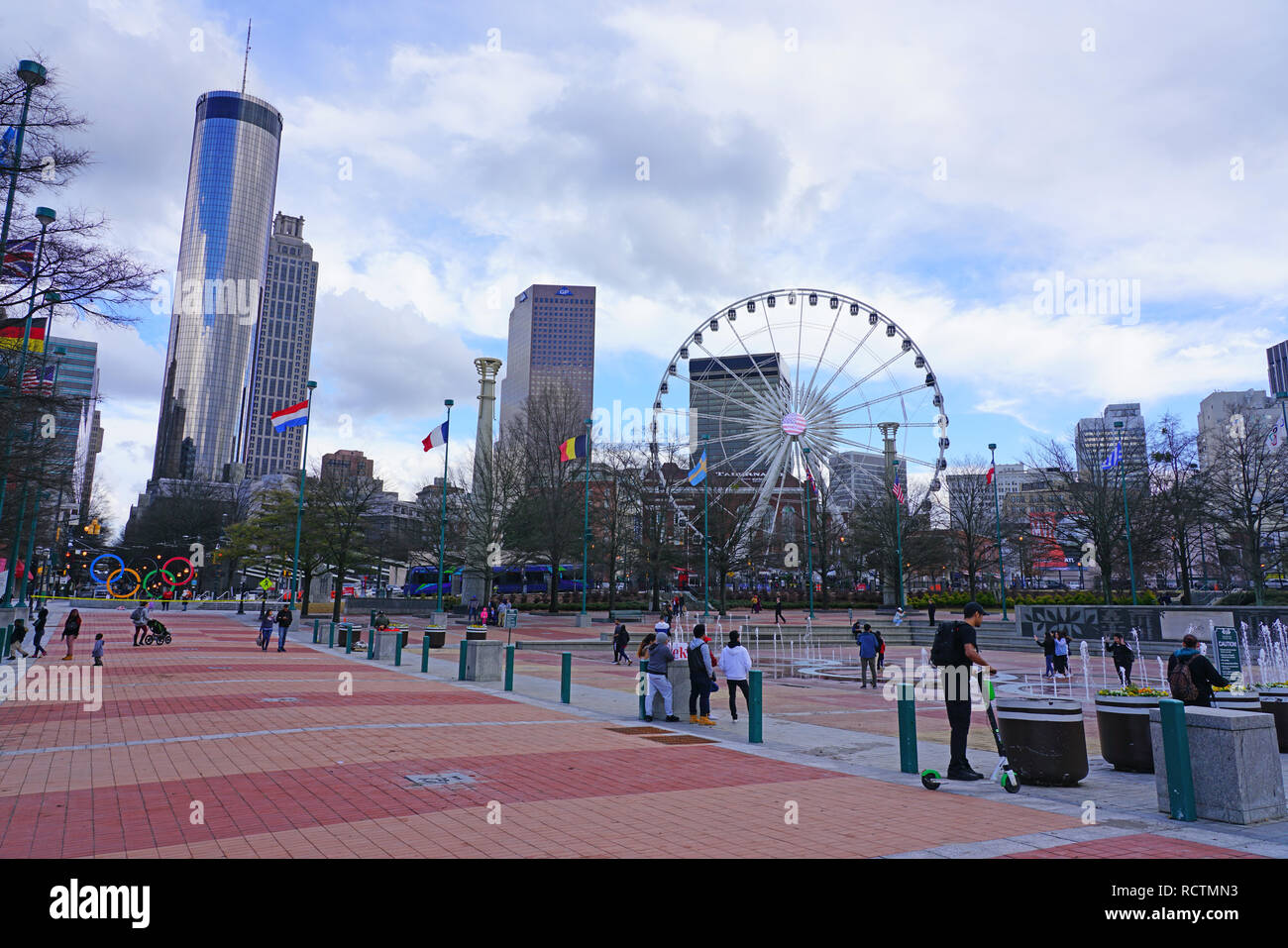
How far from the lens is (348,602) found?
55188 millimetres

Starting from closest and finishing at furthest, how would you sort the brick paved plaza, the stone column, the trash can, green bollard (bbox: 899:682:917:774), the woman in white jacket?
the brick paved plaza, the trash can, green bollard (bbox: 899:682:917:774), the woman in white jacket, the stone column

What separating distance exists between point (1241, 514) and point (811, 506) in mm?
35545

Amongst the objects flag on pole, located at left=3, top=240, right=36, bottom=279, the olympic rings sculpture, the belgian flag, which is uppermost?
Result: the belgian flag

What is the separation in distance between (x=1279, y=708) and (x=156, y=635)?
31.7 metres

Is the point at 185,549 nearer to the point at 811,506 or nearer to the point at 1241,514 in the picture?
the point at 811,506

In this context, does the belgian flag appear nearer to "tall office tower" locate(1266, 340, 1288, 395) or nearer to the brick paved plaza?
the brick paved plaza

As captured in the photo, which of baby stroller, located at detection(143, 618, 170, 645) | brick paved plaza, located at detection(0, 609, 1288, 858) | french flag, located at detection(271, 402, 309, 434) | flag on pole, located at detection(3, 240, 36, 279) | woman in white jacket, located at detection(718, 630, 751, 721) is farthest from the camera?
french flag, located at detection(271, 402, 309, 434)

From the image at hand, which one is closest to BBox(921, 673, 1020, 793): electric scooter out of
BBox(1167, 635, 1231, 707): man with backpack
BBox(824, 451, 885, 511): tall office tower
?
BBox(1167, 635, 1231, 707): man with backpack

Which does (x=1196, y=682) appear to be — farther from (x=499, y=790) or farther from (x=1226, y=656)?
(x=499, y=790)

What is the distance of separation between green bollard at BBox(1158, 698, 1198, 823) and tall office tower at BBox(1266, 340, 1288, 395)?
210 m

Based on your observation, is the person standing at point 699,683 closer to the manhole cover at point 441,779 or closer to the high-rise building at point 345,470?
the manhole cover at point 441,779

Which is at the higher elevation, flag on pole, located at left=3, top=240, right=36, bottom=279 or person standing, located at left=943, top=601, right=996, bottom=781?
flag on pole, located at left=3, top=240, right=36, bottom=279

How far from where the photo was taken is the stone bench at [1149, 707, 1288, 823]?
274 inches
